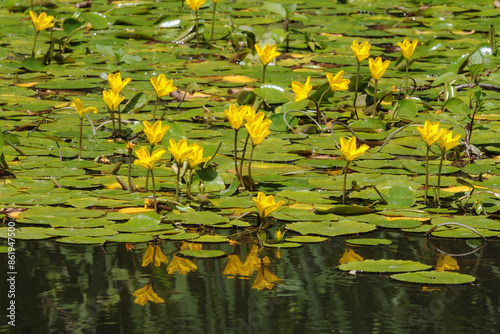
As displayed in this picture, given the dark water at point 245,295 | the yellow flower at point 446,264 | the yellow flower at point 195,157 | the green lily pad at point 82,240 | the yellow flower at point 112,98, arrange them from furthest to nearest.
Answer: the yellow flower at point 112,98 → the yellow flower at point 195,157 → the green lily pad at point 82,240 → the yellow flower at point 446,264 → the dark water at point 245,295

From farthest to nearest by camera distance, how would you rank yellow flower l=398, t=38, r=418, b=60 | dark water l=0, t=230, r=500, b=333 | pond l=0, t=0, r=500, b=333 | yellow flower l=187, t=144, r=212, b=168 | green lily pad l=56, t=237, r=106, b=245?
yellow flower l=398, t=38, r=418, b=60 < yellow flower l=187, t=144, r=212, b=168 < green lily pad l=56, t=237, r=106, b=245 < pond l=0, t=0, r=500, b=333 < dark water l=0, t=230, r=500, b=333

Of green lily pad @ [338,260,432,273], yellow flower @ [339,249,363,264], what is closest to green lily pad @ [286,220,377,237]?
yellow flower @ [339,249,363,264]

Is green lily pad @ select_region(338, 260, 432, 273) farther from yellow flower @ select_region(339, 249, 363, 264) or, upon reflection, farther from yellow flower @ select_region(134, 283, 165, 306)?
yellow flower @ select_region(134, 283, 165, 306)

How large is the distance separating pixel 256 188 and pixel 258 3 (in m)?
4.24

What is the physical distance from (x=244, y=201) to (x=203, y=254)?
47 centimetres

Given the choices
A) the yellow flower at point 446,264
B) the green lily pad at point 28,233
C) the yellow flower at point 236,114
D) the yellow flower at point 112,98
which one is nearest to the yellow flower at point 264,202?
the yellow flower at point 236,114

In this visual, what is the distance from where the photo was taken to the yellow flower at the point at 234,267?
213 cm

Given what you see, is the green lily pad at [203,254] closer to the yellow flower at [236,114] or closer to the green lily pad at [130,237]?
the green lily pad at [130,237]

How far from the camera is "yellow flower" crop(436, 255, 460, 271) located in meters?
2.17

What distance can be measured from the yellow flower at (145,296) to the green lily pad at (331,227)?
55 cm

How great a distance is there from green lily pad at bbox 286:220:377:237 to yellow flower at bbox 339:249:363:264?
12 centimetres

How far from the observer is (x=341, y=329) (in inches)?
70.9

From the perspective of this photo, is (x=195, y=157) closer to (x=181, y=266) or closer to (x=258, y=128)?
(x=258, y=128)

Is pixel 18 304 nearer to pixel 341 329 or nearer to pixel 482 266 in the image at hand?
pixel 341 329
